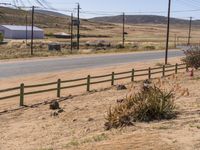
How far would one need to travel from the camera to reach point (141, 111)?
44.3 ft

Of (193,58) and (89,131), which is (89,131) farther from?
(193,58)

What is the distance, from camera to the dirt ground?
34.1 ft

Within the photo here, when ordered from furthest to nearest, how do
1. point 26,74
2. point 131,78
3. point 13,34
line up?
1. point 13,34
2. point 26,74
3. point 131,78

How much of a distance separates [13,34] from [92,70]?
300 ft

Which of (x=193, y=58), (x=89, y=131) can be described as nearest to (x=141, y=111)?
(x=89, y=131)

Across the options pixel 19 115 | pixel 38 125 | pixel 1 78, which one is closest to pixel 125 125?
pixel 38 125

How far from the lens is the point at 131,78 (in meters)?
29.3

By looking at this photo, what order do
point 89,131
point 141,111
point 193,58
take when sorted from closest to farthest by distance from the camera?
point 89,131 → point 141,111 → point 193,58

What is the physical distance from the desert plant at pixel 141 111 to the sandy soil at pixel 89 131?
319mm

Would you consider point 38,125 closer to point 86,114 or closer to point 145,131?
point 86,114

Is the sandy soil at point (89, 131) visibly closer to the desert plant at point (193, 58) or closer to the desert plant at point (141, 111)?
the desert plant at point (141, 111)

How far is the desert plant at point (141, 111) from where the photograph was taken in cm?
1275

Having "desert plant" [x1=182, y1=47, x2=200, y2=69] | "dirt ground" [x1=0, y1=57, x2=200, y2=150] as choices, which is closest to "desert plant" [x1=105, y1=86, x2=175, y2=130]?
"dirt ground" [x1=0, y1=57, x2=200, y2=150]

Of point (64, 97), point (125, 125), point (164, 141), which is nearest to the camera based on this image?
point (164, 141)
